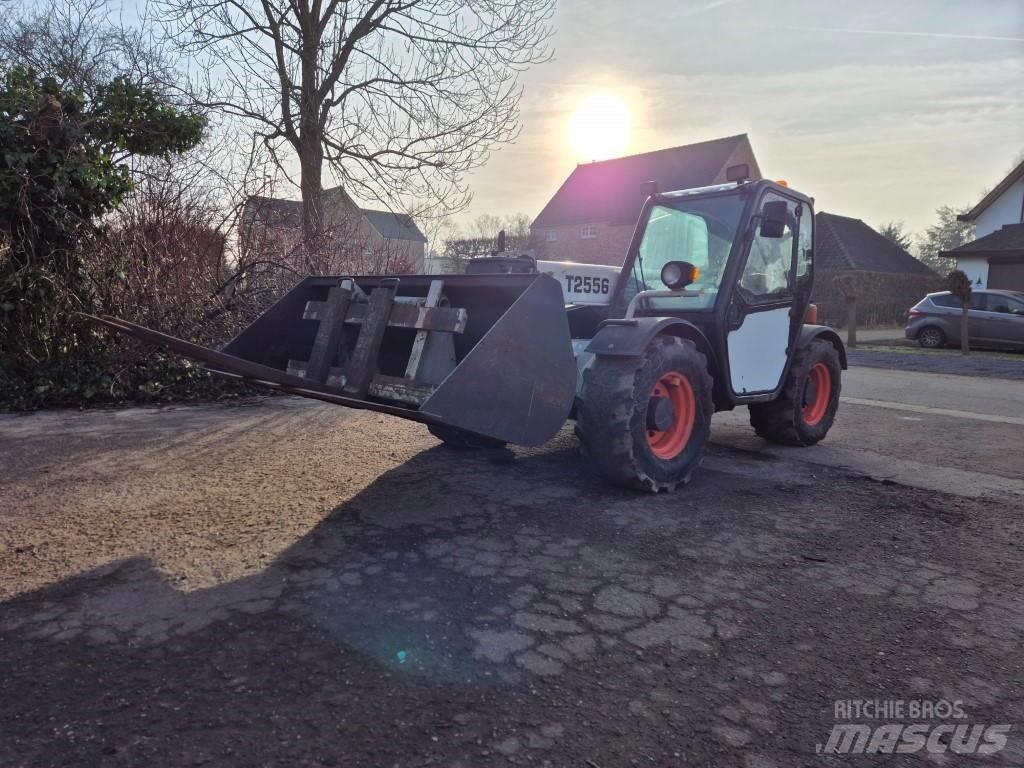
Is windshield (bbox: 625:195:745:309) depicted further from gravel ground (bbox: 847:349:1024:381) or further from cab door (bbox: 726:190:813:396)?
gravel ground (bbox: 847:349:1024:381)

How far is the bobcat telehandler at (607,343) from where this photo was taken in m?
3.62

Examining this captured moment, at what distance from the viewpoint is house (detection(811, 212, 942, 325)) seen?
2688 cm

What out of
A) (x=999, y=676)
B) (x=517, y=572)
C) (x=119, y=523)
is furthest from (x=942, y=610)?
(x=119, y=523)

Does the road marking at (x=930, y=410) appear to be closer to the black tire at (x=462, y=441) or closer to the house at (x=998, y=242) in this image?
the black tire at (x=462, y=441)

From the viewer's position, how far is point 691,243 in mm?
5383

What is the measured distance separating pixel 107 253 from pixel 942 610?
7947 mm

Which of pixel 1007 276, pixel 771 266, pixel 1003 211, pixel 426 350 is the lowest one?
pixel 426 350

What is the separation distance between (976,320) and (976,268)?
38.9ft

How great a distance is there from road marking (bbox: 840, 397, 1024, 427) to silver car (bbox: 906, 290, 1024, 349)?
10079 millimetres

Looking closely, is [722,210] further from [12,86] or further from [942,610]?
[12,86]

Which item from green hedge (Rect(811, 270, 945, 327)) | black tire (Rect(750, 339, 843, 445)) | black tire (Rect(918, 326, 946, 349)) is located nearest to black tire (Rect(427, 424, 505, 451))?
black tire (Rect(750, 339, 843, 445))

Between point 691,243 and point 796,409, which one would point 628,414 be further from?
point 796,409

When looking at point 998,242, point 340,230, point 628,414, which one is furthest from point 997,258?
point 628,414

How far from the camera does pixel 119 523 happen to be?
3.67 metres
